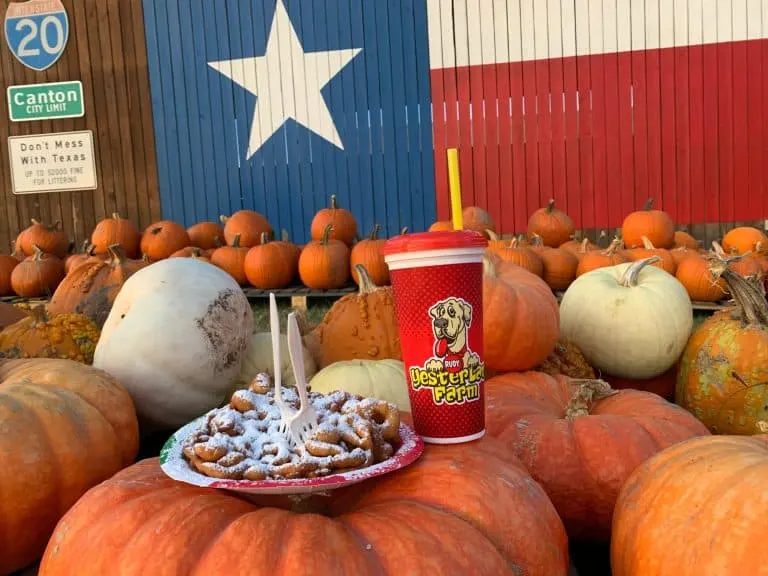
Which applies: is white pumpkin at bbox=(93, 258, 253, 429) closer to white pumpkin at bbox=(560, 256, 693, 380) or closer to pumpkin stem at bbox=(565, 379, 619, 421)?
pumpkin stem at bbox=(565, 379, 619, 421)

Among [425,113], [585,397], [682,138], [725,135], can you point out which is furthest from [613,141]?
[585,397]

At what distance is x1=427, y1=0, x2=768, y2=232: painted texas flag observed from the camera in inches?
233

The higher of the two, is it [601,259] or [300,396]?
[300,396]

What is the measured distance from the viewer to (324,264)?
4.70 metres

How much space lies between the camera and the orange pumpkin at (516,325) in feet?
5.87

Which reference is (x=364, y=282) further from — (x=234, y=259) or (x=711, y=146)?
(x=711, y=146)

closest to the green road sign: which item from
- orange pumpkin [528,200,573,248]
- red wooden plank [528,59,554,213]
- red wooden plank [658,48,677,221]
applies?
red wooden plank [528,59,554,213]

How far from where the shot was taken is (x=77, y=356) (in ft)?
6.12

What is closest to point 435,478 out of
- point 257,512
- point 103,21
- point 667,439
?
point 257,512

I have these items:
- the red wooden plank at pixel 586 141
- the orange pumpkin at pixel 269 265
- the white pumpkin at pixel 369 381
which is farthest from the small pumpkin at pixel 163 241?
the red wooden plank at pixel 586 141

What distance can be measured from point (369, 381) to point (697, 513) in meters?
0.91

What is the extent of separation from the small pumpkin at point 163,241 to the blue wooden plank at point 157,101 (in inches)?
72.4

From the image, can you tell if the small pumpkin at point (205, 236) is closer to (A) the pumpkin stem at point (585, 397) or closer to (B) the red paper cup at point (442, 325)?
(A) the pumpkin stem at point (585, 397)

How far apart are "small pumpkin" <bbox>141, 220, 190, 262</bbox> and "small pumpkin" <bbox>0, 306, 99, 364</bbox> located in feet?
10.3
